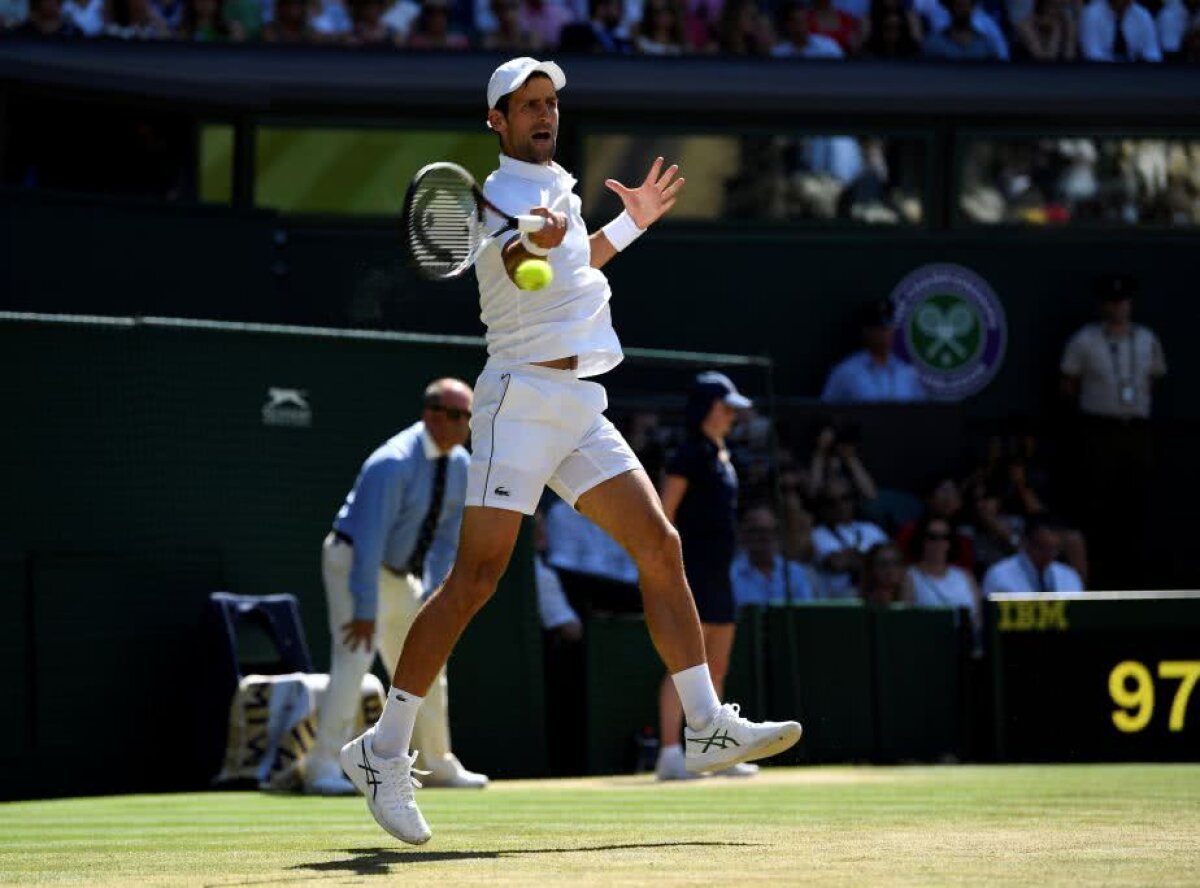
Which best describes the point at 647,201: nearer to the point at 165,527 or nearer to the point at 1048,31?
the point at 165,527

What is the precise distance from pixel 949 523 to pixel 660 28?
15.7 feet

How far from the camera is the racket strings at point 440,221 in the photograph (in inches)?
283

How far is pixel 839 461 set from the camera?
15547mm

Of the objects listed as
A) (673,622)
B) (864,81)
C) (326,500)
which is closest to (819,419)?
(864,81)

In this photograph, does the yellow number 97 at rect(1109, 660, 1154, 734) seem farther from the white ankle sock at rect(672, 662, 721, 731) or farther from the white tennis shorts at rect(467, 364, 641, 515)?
the white tennis shorts at rect(467, 364, 641, 515)

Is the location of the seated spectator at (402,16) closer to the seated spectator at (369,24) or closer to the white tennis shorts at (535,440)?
the seated spectator at (369,24)

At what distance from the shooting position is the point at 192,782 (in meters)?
11.9

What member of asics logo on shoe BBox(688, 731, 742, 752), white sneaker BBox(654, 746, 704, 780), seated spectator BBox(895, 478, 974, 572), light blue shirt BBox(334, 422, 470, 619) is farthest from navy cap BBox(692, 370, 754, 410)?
asics logo on shoe BBox(688, 731, 742, 752)

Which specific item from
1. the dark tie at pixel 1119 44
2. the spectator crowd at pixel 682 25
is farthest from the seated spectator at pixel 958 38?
the dark tie at pixel 1119 44

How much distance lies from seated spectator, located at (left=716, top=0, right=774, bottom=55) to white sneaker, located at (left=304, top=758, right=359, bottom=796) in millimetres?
8312

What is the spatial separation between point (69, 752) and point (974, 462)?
289 inches

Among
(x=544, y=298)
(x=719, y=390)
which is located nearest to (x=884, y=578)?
(x=719, y=390)

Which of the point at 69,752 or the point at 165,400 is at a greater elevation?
the point at 165,400

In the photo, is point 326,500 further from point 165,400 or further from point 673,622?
point 673,622
